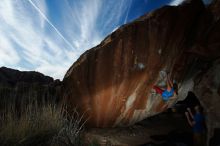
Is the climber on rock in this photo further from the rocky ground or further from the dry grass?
the dry grass

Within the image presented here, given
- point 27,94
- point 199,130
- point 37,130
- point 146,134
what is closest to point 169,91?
point 199,130

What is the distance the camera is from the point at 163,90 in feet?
17.0

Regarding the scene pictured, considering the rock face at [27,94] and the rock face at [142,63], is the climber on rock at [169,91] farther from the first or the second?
the rock face at [27,94]

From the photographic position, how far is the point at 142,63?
5012 millimetres

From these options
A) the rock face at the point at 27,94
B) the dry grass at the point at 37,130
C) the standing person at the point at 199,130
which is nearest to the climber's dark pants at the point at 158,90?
the standing person at the point at 199,130

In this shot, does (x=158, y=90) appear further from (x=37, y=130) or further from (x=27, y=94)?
(x=27, y=94)

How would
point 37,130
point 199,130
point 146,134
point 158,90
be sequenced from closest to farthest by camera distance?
point 37,130 → point 199,130 → point 158,90 → point 146,134

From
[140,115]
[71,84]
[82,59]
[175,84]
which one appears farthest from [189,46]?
[71,84]

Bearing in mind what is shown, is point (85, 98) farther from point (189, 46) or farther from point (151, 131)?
point (189, 46)

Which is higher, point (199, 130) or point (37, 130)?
point (37, 130)

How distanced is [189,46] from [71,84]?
296cm

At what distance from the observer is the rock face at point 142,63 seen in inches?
194

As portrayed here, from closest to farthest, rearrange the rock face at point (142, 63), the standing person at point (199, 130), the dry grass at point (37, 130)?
the dry grass at point (37, 130), the standing person at point (199, 130), the rock face at point (142, 63)

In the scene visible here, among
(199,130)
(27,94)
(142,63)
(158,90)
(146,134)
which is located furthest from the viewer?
(27,94)
